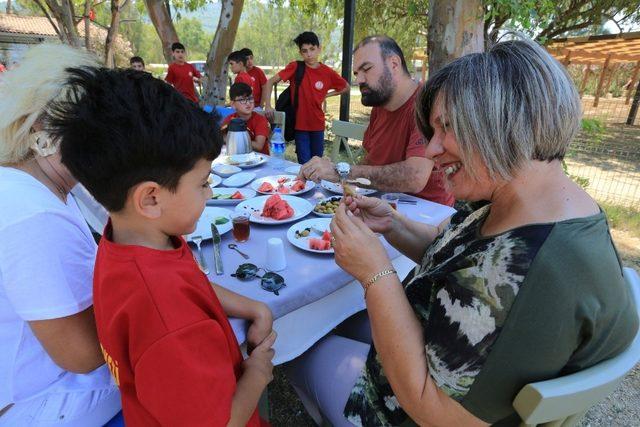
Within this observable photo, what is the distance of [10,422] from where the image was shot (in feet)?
3.60

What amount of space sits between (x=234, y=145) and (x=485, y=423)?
10.3 ft

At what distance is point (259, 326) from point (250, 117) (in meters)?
3.73

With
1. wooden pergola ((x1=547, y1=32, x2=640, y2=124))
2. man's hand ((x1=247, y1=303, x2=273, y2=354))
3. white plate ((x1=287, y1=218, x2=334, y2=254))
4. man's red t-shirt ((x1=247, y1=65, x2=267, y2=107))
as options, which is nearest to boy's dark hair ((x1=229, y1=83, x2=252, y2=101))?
white plate ((x1=287, y1=218, x2=334, y2=254))

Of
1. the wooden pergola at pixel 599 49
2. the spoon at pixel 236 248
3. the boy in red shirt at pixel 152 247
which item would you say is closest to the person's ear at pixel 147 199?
the boy in red shirt at pixel 152 247

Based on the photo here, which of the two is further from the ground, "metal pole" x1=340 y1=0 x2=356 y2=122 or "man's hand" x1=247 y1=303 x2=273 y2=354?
"metal pole" x1=340 y1=0 x2=356 y2=122

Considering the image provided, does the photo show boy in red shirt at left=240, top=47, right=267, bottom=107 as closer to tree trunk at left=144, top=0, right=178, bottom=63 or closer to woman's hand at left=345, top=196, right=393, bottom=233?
tree trunk at left=144, top=0, right=178, bottom=63

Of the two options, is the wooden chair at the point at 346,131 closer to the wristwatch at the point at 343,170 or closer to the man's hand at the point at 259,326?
the wristwatch at the point at 343,170

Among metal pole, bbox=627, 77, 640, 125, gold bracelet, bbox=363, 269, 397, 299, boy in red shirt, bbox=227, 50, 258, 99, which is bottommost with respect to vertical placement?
metal pole, bbox=627, 77, 640, 125

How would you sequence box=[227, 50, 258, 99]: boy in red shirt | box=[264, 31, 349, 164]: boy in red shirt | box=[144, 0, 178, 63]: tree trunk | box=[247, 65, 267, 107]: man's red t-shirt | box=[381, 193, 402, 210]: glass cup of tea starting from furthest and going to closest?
1. box=[144, 0, 178, 63]: tree trunk
2. box=[247, 65, 267, 107]: man's red t-shirt
3. box=[227, 50, 258, 99]: boy in red shirt
4. box=[264, 31, 349, 164]: boy in red shirt
5. box=[381, 193, 402, 210]: glass cup of tea

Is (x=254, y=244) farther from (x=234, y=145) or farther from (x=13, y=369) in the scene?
(x=234, y=145)

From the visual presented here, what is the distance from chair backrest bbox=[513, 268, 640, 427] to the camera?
802 mm

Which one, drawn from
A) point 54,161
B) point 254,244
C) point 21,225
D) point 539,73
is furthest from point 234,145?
point 539,73

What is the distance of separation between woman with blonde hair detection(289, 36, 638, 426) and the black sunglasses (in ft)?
1.11

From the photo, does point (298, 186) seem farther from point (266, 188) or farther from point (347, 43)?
point (347, 43)
